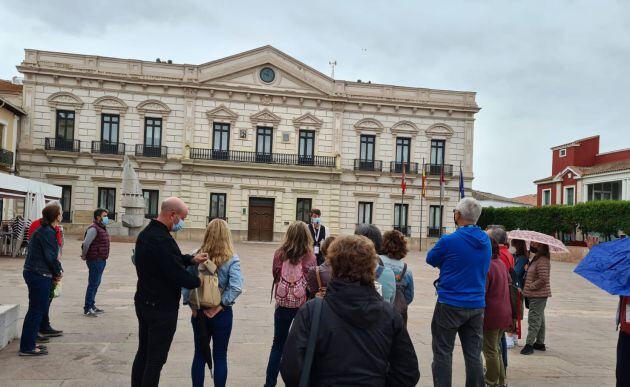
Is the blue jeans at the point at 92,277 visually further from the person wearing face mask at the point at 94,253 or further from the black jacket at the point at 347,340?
the black jacket at the point at 347,340

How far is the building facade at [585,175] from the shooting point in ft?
112

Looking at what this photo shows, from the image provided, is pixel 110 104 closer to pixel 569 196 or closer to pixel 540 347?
pixel 540 347

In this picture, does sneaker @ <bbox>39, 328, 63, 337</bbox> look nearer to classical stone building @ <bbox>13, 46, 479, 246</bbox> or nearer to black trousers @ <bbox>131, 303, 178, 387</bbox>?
black trousers @ <bbox>131, 303, 178, 387</bbox>

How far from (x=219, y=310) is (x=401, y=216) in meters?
32.7

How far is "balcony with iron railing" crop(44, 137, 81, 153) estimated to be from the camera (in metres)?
32.6

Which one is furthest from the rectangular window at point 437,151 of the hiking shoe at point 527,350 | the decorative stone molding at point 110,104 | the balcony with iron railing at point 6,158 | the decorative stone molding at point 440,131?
the hiking shoe at point 527,350

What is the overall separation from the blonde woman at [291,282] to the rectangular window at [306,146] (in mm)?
30382

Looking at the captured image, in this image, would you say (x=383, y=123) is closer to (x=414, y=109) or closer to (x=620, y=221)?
(x=414, y=109)

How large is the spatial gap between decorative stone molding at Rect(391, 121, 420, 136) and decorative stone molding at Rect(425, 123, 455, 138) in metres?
0.92

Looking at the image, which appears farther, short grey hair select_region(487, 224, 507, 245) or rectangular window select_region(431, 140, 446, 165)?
rectangular window select_region(431, 140, 446, 165)

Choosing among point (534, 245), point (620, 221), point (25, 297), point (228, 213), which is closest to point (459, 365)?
point (534, 245)

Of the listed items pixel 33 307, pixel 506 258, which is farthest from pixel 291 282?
pixel 33 307

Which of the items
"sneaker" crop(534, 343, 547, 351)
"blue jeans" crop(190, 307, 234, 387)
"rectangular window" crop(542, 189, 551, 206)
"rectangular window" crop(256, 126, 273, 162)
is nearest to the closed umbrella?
"sneaker" crop(534, 343, 547, 351)

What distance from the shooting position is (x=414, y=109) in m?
36.9
